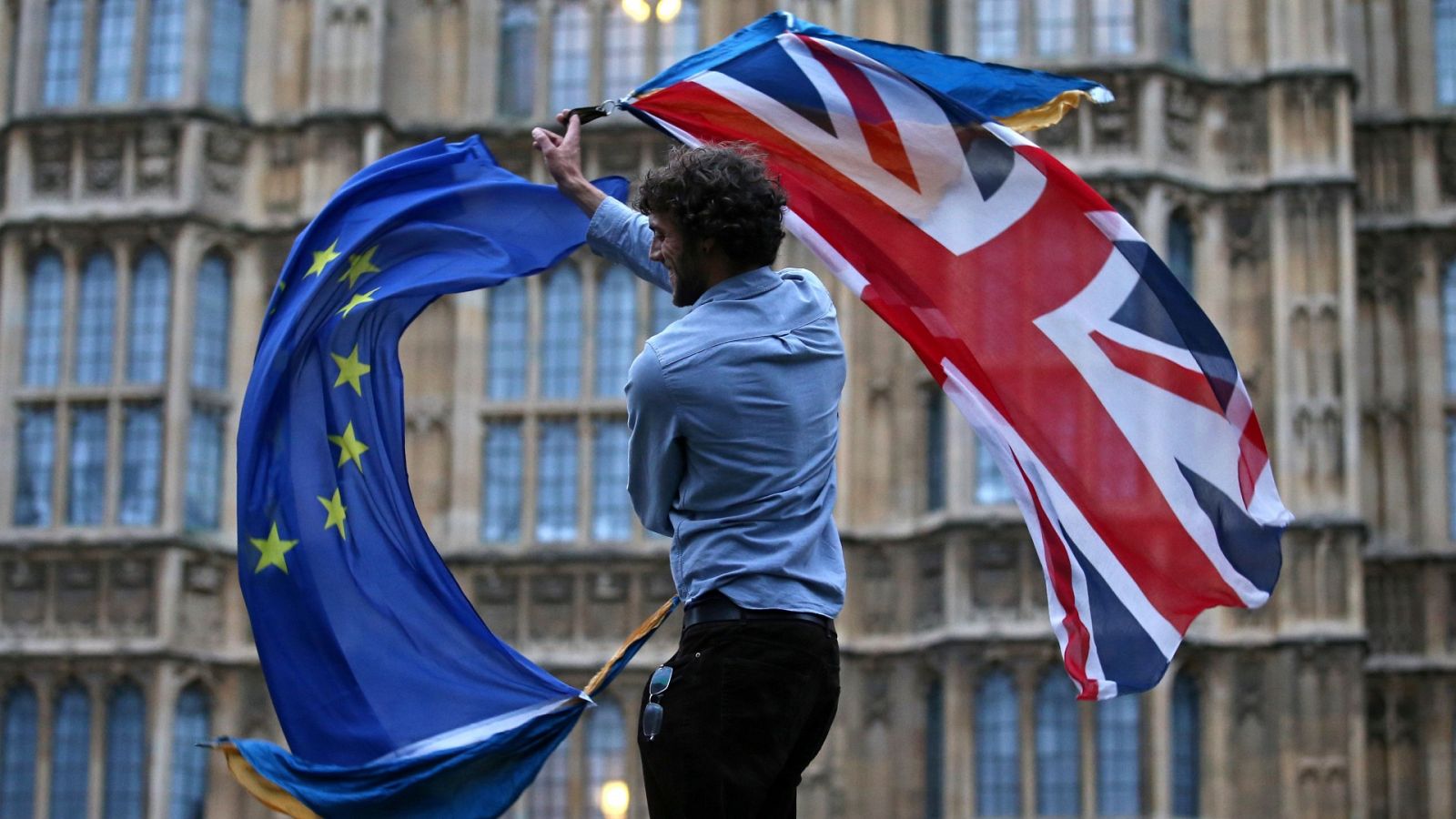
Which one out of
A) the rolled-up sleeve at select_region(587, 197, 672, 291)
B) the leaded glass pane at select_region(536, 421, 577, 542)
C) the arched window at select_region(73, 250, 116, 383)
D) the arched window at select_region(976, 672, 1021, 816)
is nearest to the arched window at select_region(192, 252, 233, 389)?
the arched window at select_region(73, 250, 116, 383)

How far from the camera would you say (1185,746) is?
21.5 meters

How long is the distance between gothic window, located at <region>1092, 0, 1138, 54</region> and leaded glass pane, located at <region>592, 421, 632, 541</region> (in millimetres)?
5421

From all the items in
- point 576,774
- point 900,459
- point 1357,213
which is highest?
point 1357,213

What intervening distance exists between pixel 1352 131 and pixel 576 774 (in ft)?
29.7

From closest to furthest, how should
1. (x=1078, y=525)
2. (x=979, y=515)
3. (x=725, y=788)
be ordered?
1. (x=725, y=788)
2. (x=1078, y=525)
3. (x=979, y=515)

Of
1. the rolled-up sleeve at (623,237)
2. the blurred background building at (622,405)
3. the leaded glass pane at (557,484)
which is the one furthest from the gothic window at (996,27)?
the rolled-up sleeve at (623,237)

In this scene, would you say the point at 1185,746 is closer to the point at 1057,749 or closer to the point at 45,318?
the point at 1057,749

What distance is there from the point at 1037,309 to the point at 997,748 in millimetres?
14473

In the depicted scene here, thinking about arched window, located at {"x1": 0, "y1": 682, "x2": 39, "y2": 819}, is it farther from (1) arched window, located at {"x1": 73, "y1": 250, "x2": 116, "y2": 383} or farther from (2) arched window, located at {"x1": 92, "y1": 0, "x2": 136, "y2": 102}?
(2) arched window, located at {"x1": 92, "y1": 0, "x2": 136, "y2": 102}

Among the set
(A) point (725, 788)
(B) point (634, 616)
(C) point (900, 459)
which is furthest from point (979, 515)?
(A) point (725, 788)

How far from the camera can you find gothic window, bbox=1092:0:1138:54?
22719 millimetres

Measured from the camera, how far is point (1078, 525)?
706 cm

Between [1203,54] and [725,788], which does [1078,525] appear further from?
[1203,54]

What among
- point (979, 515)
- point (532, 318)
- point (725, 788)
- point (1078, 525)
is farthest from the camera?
point (532, 318)
